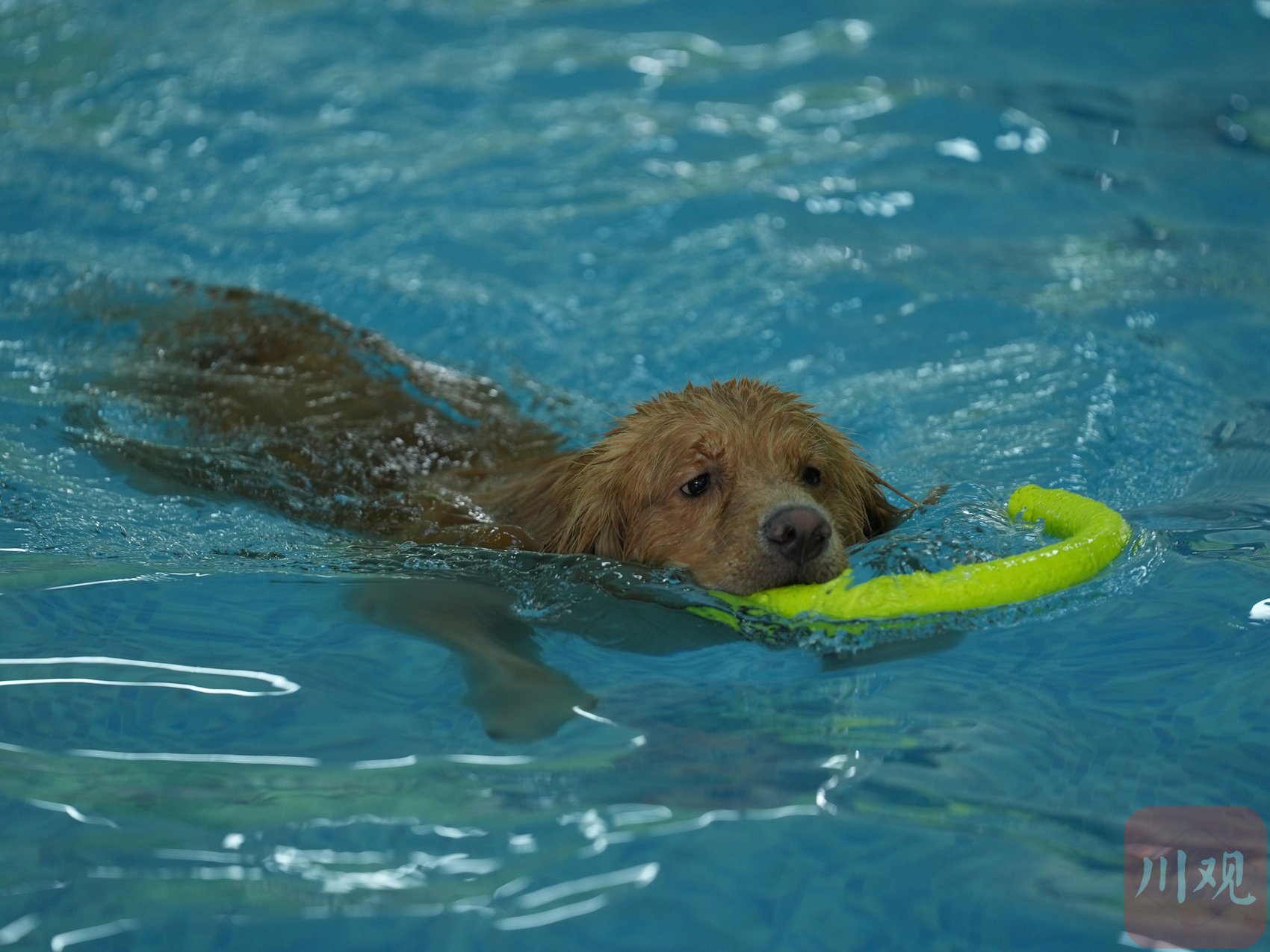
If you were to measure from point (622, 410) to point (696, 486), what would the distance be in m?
2.04

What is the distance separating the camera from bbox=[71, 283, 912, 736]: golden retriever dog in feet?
13.2

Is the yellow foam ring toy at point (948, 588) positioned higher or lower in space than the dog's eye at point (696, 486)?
lower

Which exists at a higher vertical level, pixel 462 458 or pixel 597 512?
pixel 597 512

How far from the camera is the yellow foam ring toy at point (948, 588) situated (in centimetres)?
373

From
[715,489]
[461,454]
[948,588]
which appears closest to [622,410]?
[461,454]

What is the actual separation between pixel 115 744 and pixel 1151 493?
3752mm

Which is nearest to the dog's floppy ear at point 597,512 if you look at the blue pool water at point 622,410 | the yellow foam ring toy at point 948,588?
the blue pool water at point 622,410

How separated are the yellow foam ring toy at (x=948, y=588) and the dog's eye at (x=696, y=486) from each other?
0.42 metres

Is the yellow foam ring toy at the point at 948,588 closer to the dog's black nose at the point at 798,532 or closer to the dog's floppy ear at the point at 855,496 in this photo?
the dog's black nose at the point at 798,532

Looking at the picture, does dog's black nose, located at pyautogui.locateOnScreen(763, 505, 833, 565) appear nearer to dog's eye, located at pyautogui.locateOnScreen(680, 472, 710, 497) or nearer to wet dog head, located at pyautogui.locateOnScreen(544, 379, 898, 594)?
wet dog head, located at pyautogui.locateOnScreen(544, 379, 898, 594)

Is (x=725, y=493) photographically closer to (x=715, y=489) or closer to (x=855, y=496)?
(x=715, y=489)

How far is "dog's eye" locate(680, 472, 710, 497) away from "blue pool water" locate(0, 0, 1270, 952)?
32cm

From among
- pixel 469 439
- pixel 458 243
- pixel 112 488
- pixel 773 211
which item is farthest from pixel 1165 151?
pixel 112 488

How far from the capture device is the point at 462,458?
17.8 ft
